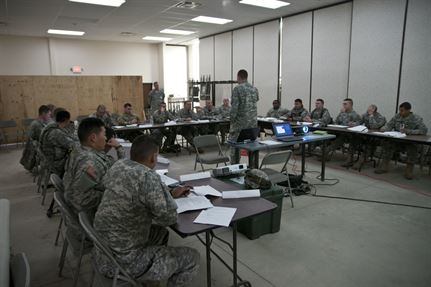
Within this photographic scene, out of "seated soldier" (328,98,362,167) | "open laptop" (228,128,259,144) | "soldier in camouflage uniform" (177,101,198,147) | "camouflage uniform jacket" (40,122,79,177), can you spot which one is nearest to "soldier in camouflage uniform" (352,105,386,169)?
"seated soldier" (328,98,362,167)

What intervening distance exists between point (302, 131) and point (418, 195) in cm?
187

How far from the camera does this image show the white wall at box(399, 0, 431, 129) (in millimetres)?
5432

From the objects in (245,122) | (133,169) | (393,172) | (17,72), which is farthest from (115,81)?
(133,169)

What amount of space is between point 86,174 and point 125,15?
20.4 ft

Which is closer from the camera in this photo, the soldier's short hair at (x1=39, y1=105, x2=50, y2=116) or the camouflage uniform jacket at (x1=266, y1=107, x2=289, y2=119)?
the soldier's short hair at (x1=39, y1=105, x2=50, y2=116)

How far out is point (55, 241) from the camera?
10.4 feet

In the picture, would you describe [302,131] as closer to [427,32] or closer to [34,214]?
[427,32]

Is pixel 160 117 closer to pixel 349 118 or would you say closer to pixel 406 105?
pixel 349 118

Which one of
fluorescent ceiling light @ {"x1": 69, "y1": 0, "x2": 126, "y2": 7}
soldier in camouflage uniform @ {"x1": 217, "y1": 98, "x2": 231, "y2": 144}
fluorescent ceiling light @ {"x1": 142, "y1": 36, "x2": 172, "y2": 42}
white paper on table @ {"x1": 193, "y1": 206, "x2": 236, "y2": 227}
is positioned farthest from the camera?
fluorescent ceiling light @ {"x1": 142, "y1": 36, "x2": 172, "y2": 42}

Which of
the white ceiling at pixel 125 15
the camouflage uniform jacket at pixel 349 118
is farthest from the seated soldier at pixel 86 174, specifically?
the camouflage uniform jacket at pixel 349 118

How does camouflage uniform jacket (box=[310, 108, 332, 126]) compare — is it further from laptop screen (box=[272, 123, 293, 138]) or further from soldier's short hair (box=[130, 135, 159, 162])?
soldier's short hair (box=[130, 135, 159, 162])

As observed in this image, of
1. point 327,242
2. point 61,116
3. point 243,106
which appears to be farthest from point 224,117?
point 327,242

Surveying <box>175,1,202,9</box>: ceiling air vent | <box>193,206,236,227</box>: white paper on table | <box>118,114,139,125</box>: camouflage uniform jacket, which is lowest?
<box>193,206,236,227</box>: white paper on table

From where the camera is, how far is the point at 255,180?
8.64 ft
